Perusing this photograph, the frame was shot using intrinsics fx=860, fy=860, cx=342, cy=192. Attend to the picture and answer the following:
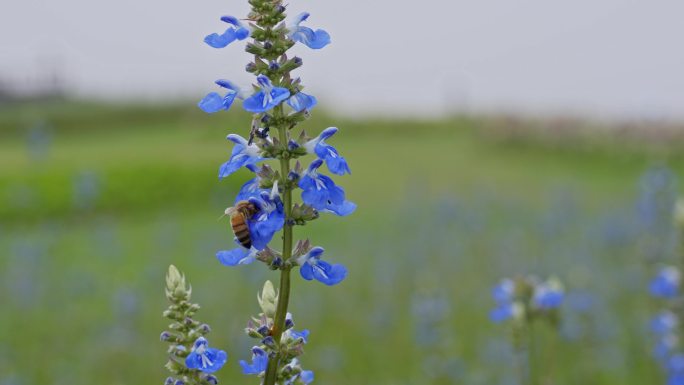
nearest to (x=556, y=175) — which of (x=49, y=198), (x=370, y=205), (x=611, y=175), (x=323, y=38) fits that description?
(x=611, y=175)

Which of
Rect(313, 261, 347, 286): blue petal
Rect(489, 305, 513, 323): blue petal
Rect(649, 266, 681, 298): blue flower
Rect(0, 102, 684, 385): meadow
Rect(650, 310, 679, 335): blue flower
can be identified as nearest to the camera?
Rect(313, 261, 347, 286): blue petal

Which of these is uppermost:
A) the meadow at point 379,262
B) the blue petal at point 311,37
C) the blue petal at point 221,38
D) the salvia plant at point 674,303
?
the meadow at point 379,262

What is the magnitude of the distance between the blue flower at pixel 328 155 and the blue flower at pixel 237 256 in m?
0.24

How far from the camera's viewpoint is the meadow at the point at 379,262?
7.32m

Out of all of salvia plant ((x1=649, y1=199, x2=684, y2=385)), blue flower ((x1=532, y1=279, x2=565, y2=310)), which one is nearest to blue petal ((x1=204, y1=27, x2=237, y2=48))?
blue flower ((x1=532, y1=279, x2=565, y2=310))

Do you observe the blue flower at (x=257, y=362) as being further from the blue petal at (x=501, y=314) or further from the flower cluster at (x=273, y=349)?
the blue petal at (x=501, y=314)

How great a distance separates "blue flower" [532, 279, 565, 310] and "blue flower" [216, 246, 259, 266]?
1.87m

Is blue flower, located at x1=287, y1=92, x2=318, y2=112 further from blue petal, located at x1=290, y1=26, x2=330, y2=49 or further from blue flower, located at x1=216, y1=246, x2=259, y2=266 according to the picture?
blue flower, located at x1=216, y1=246, x2=259, y2=266

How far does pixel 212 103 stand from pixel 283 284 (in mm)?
376

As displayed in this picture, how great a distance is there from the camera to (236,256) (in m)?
1.70

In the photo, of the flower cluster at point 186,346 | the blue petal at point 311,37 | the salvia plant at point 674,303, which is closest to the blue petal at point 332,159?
the blue petal at point 311,37

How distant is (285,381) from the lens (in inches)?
66.1

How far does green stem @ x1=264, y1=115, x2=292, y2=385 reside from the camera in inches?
64.6

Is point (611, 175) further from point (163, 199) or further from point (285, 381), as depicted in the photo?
point (285, 381)
